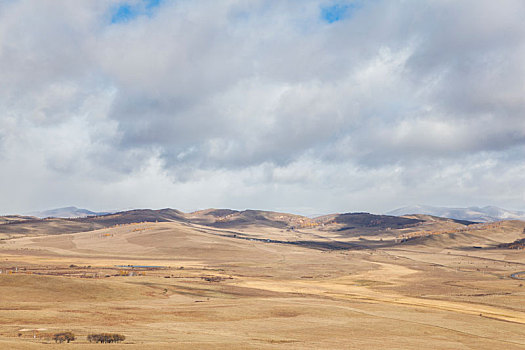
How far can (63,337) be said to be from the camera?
1268 inches

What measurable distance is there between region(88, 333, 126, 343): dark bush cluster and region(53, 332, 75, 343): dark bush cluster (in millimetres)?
1254

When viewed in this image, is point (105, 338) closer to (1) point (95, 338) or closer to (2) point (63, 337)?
(1) point (95, 338)

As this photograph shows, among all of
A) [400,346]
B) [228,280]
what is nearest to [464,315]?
[400,346]

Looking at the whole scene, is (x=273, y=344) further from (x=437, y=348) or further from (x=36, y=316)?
(x=36, y=316)

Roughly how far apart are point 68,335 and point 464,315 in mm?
48316

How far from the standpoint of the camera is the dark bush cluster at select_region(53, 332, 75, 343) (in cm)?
3152

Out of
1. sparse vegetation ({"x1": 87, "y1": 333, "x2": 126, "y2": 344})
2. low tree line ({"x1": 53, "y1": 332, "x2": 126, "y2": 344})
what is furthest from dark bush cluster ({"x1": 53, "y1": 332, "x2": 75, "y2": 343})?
sparse vegetation ({"x1": 87, "y1": 333, "x2": 126, "y2": 344})

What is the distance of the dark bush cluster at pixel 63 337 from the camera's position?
3152 centimetres

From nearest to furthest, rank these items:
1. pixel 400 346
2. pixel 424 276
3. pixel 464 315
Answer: pixel 400 346 → pixel 464 315 → pixel 424 276

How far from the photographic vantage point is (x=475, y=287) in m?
98.9

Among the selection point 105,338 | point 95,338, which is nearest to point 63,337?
point 95,338

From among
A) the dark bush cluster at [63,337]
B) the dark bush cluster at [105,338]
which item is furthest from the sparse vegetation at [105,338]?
the dark bush cluster at [63,337]

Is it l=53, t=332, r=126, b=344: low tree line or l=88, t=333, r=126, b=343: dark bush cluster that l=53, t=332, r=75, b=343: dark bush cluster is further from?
l=88, t=333, r=126, b=343: dark bush cluster

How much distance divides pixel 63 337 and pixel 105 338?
9.74 feet
